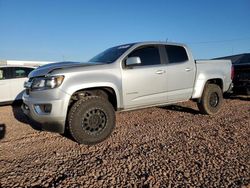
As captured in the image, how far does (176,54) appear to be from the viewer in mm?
6594

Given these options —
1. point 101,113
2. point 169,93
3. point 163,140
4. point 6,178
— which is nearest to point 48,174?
point 6,178

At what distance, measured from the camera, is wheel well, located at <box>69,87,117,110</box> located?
5.05 metres

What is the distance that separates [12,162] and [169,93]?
141 inches

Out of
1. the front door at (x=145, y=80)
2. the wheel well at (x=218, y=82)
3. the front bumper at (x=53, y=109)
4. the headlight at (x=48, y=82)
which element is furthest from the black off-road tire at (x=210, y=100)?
the headlight at (x=48, y=82)

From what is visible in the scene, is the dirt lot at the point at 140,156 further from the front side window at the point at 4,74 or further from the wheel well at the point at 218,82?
the front side window at the point at 4,74

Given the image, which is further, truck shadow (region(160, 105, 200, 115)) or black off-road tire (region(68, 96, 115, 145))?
truck shadow (region(160, 105, 200, 115))

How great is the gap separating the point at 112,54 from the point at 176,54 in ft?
5.41

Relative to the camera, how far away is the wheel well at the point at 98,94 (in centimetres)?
505

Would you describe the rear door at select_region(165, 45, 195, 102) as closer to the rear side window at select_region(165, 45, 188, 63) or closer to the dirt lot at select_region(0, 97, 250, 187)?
the rear side window at select_region(165, 45, 188, 63)

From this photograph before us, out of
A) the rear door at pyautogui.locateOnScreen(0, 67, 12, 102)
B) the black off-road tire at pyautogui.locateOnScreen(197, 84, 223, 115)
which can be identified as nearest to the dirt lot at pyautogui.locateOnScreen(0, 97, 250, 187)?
the black off-road tire at pyautogui.locateOnScreen(197, 84, 223, 115)

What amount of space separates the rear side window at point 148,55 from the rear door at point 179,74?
325 millimetres

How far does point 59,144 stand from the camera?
492 cm

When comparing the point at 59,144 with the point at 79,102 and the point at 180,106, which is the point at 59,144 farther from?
the point at 180,106

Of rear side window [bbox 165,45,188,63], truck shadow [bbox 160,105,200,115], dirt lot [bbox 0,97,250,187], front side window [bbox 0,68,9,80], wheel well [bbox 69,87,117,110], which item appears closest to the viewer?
dirt lot [bbox 0,97,250,187]
